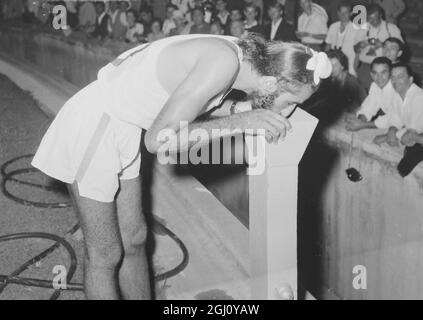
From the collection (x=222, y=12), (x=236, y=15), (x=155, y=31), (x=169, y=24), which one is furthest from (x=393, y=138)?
(x=169, y=24)

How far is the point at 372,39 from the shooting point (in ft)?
23.0

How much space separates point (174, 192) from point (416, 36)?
26.5 feet

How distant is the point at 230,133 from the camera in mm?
1883

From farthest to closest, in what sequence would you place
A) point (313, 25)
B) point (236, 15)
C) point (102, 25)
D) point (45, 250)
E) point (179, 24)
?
1. point (102, 25)
2. point (179, 24)
3. point (236, 15)
4. point (313, 25)
5. point (45, 250)

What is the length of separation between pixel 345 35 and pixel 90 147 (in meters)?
5.90

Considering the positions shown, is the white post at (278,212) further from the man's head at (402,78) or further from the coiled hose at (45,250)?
the man's head at (402,78)

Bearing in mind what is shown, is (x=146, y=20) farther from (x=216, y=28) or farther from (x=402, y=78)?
(x=402, y=78)

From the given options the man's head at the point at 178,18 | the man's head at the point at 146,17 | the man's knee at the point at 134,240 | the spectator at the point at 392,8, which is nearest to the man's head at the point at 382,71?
the spectator at the point at 392,8

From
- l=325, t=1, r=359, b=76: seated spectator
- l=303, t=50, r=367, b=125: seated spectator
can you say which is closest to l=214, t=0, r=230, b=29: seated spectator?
l=325, t=1, r=359, b=76: seated spectator

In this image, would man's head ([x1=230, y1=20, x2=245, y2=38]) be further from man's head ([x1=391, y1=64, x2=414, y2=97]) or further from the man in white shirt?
man's head ([x1=391, y1=64, x2=414, y2=97])

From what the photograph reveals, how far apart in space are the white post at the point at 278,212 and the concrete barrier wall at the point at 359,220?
3.26 meters
